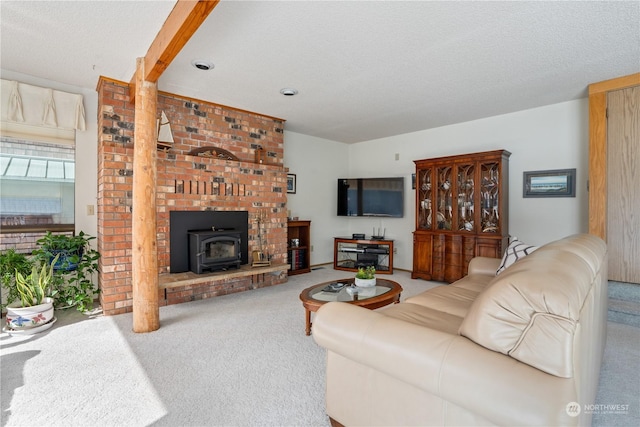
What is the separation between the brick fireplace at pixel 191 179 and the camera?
3.40m

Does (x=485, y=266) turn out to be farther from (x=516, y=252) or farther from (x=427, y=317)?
(x=427, y=317)

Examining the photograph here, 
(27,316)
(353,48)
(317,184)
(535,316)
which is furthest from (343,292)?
(317,184)

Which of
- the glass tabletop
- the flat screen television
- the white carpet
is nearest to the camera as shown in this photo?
the white carpet

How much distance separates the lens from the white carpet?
1734mm

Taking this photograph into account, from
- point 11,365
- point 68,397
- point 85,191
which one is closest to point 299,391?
point 68,397

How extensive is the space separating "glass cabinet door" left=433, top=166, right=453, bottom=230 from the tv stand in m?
0.91

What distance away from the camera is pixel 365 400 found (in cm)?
139

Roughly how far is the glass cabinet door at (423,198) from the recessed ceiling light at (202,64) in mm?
3469

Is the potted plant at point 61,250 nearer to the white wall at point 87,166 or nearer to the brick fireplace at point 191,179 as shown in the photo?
the brick fireplace at point 191,179

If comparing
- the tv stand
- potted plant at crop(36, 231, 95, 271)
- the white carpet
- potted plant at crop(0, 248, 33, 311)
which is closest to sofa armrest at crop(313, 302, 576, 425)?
the white carpet

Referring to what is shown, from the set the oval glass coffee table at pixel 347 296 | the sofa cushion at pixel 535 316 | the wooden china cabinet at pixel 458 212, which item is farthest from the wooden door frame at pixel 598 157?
the sofa cushion at pixel 535 316

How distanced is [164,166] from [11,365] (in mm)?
2231

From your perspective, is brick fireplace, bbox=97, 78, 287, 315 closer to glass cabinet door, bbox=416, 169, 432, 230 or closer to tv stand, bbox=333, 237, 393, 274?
tv stand, bbox=333, 237, 393, 274

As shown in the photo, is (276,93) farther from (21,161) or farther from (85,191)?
(21,161)
